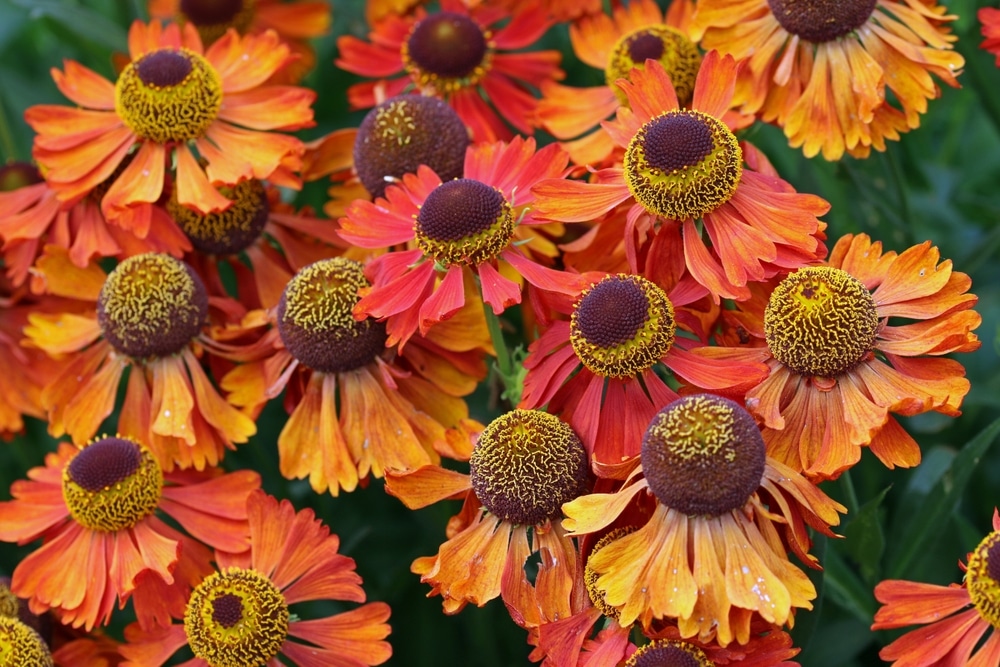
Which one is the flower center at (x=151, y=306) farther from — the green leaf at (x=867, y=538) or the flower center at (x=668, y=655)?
the green leaf at (x=867, y=538)

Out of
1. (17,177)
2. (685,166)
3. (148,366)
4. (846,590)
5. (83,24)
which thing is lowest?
(846,590)

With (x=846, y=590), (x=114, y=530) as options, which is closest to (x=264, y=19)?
(x=114, y=530)

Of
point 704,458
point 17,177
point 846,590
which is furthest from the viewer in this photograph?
point 17,177

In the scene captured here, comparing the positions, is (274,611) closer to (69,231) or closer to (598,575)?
(598,575)

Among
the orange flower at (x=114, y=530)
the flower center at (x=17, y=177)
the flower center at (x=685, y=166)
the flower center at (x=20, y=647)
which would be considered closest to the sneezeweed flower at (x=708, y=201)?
the flower center at (x=685, y=166)

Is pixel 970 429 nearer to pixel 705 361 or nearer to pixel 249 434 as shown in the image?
pixel 705 361

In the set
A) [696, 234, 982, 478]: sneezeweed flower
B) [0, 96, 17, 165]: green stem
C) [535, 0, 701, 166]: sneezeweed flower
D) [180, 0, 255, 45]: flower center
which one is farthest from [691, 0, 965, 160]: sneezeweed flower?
[0, 96, 17, 165]: green stem

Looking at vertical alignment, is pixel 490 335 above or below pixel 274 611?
above
